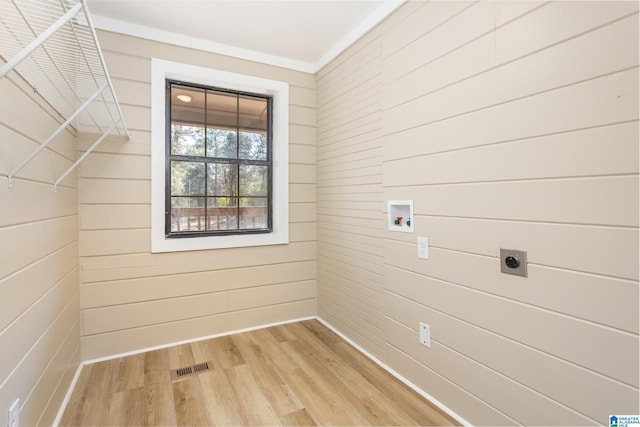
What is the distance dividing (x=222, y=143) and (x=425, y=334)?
2.23 m

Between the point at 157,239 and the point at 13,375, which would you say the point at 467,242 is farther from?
the point at 157,239

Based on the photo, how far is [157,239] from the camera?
241 centimetres

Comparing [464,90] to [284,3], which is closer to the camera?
[464,90]

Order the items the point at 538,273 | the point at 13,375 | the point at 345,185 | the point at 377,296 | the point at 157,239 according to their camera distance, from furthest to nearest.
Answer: the point at 345,185, the point at 157,239, the point at 377,296, the point at 538,273, the point at 13,375

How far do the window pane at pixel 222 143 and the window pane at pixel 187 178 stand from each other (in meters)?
0.17

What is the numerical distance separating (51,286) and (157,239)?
2.72 feet

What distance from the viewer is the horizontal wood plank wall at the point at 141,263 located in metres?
2.23

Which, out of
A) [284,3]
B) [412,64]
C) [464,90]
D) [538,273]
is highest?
[284,3]

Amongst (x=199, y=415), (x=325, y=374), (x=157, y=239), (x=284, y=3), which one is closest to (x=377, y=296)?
(x=325, y=374)

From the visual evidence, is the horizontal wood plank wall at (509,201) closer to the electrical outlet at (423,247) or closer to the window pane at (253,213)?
the electrical outlet at (423,247)

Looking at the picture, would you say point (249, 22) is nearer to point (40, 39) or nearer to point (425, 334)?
point (40, 39)

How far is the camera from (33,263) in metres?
1.37

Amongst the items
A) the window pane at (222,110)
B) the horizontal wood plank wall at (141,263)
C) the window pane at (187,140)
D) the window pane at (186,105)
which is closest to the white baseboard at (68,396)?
the horizontal wood plank wall at (141,263)

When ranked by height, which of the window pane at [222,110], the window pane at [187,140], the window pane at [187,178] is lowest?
the window pane at [187,178]
